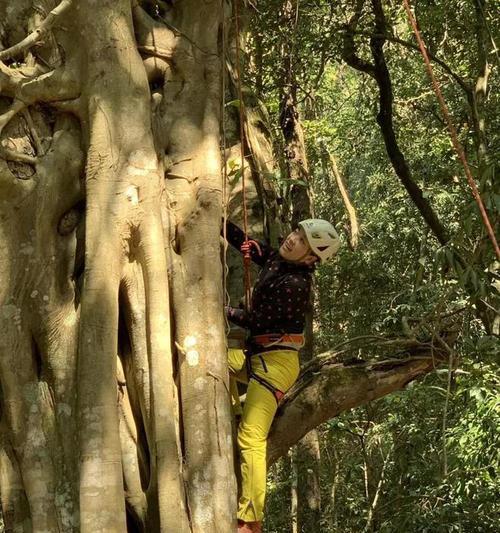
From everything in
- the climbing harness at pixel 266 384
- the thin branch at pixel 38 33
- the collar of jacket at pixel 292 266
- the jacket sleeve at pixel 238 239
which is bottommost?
the climbing harness at pixel 266 384

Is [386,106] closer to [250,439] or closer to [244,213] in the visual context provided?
[244,213]

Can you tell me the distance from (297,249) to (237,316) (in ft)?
1.34

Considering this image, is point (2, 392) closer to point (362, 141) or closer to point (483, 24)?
point (483, 24)

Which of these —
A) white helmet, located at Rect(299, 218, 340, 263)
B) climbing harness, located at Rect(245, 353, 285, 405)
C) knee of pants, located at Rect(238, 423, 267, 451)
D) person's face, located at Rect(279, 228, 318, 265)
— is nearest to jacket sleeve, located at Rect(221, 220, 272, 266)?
person's face, located at Rect(279, 228, 318, 265)

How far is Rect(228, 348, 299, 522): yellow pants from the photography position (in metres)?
3.47

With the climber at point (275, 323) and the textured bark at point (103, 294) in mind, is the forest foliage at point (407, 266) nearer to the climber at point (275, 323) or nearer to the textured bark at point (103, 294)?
the climber at point (275, 323)

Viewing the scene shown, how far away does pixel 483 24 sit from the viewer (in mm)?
5719

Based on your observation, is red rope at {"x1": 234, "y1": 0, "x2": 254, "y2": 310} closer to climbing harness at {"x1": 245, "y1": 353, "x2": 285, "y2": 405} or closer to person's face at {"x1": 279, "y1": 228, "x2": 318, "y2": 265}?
person's face at {"x1": 279, "y1": 228, "x2": 318, "y2": 265}

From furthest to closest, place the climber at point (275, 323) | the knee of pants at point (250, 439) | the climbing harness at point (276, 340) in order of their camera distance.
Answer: the climbing harness at point (276, 340) < the climber at point (275, 323) < the knee of pants at point (250, 439)

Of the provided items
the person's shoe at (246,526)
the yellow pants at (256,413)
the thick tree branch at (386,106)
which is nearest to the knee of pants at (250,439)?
the yellow pants at (256,413)

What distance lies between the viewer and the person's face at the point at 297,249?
3832 mm

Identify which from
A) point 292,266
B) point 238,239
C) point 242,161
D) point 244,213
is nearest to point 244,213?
point 244,213

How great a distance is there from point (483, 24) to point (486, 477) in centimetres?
297

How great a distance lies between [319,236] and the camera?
382 cm
